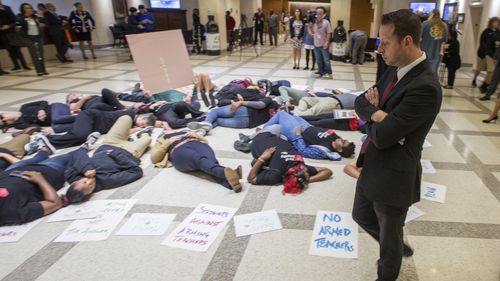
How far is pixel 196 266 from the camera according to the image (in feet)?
7.35

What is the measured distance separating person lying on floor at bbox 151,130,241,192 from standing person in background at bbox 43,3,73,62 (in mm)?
8737

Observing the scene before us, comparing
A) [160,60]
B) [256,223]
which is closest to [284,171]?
[256,223]

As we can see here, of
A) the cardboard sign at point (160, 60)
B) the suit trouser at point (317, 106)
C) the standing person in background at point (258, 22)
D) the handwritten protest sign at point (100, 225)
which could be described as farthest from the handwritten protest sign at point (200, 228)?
the standing person in background at point (258, 22)

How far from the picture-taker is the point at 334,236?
2.50 metres

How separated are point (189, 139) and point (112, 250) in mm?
1561

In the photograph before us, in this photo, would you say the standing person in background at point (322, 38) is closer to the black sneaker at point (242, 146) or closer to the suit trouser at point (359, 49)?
the suit trouser at point (359, 49)

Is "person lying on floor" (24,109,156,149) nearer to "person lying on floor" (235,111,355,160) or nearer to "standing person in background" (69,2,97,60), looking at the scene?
"person lying on floor" (235,111,355,160)

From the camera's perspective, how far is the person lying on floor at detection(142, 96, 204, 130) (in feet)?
15.8

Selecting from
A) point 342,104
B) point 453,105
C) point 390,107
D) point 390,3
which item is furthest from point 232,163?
point 390,3

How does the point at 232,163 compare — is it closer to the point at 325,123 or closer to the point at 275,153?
the point at 275,153

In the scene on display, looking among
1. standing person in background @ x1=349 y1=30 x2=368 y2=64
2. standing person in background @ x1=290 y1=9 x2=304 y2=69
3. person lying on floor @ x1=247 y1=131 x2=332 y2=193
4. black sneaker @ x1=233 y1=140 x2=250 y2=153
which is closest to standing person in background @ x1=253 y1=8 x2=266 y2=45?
standing person in background @ x1=290 y1=9 x2=304 y2=69

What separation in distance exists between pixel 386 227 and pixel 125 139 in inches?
137

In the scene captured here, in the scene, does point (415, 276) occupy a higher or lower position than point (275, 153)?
lower

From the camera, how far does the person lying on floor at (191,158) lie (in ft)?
10.4
